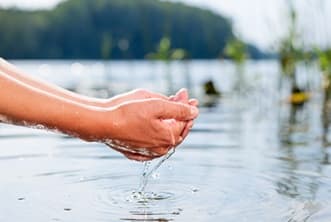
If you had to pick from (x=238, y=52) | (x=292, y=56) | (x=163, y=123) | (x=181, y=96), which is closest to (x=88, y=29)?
→ (x=238, y=52)

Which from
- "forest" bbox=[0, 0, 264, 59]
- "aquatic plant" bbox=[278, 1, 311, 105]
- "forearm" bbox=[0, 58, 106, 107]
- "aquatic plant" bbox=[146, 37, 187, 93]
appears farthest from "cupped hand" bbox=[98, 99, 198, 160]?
"forest" bbox=[0, 0, 264, 59]

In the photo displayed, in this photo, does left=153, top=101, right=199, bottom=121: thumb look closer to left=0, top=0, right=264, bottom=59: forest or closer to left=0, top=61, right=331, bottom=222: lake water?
left=0, top=61, right=331, bottom=222: lake water

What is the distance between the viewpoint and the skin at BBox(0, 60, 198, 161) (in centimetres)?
220

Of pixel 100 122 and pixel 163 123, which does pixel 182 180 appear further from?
pixel 100 122

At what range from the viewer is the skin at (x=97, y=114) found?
2203 millimetres

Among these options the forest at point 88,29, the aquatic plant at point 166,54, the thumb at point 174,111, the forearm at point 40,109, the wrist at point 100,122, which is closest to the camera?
the forearm at point 40,109

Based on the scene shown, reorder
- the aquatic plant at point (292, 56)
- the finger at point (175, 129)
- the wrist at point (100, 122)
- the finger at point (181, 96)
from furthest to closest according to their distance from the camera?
the aquatic plant at point (292, 56)
the finger at point (181, 96)
the finger at point (175, 129)
the wrist at point (100, 122)

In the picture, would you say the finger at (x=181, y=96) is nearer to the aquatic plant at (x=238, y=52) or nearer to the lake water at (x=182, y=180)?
the lake water at (x=182, y=180)

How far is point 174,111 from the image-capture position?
2.49 metres

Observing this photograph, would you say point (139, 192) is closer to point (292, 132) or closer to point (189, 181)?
point (189, 181)

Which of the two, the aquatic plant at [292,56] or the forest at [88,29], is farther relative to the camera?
the forest at [88,29]

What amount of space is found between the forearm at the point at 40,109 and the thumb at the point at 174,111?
0.25 meters

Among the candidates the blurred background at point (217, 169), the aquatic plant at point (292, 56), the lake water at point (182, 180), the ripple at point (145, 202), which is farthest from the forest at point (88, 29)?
the ripple at point (145, 202)

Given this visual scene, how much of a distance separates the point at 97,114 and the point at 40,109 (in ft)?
0.64
